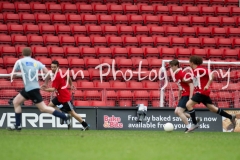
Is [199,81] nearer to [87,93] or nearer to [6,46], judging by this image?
[87,93]

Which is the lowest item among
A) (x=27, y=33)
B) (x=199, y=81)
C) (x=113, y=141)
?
(x=113, y=141)

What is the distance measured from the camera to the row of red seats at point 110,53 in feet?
66.7

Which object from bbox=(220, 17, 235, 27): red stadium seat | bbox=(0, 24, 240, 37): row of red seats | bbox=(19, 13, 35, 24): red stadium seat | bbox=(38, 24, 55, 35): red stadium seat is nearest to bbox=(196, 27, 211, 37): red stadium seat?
bbox=(0, 24, 240, 37): row of red seats

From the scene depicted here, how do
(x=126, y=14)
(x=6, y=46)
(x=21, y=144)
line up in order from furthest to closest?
(x=126, y=14) → (x=6, y=46) → (x=21, y=144)

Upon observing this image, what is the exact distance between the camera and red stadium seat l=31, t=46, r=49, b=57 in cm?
2036

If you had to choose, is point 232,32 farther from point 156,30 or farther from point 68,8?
point 68,8

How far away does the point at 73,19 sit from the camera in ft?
73.4

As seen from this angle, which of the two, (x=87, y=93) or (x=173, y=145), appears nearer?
(x=173, y=145)

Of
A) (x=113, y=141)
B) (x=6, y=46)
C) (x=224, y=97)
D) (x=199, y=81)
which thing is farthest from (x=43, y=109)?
(x=6, y=46)

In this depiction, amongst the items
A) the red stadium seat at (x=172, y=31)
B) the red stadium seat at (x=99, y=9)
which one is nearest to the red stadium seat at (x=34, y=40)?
the red stadium seat at (x=99, y=9)

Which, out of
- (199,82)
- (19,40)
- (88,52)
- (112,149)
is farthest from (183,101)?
(19,40)

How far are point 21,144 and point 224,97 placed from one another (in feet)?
27.9

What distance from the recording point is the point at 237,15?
24188 mm

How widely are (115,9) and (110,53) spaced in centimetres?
306
